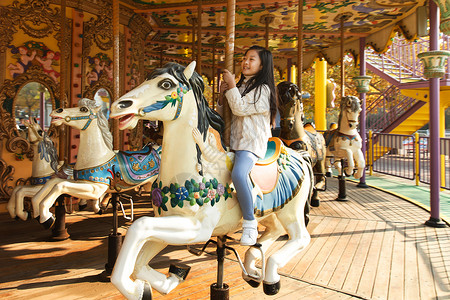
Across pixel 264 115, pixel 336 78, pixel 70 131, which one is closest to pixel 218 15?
pixel 70 131

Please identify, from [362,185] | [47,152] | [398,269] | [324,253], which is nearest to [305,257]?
[324,253]

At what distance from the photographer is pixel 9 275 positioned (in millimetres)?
3180

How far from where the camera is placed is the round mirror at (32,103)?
5246 mm

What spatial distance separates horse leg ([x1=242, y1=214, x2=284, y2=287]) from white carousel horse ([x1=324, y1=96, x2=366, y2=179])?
4.12 meters

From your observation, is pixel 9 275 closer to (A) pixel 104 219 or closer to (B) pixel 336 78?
(A) pixel 104 219

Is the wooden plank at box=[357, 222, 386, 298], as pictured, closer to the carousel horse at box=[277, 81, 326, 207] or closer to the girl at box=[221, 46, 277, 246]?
the carousel horse at box=[277, 81, 326, 207]

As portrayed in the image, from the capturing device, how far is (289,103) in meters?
4.04

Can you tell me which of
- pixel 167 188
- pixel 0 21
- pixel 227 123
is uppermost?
pixel 0 21

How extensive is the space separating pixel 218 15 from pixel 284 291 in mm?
5611

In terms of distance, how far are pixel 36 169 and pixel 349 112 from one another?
474 cm

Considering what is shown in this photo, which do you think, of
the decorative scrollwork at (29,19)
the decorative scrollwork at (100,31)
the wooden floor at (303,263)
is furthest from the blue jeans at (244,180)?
the decorative scrollwork at (100,31)

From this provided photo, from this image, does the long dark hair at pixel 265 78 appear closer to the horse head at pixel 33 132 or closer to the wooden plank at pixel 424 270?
the wooden plank at pixel 424 270

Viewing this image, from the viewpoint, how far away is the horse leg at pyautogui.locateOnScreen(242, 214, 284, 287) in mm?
2295

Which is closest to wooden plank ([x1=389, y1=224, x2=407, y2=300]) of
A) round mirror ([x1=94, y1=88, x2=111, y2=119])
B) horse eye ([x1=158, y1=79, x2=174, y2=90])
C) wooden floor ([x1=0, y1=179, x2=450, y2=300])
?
wooden floor ([x1=0, y1=179, x2=450, y2=300])
